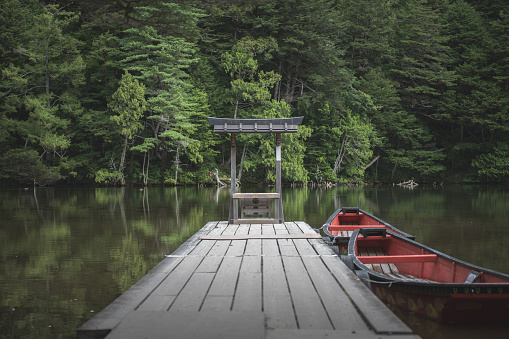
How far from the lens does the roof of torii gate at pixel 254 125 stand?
8.82m

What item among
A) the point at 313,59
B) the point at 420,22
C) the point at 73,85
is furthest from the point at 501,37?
the point at 73,85

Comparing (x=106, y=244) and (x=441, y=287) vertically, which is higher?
(x=441, y=287)

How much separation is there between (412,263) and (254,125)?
4246mm

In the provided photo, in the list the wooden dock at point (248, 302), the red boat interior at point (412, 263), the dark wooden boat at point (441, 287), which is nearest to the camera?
the wooden dock at point (248, 302)

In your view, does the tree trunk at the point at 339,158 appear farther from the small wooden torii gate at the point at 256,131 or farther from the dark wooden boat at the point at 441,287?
the dark wooden boat at the point at 441,287

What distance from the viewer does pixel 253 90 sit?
31.4 metres

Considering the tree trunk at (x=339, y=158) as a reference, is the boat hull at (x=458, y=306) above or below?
below

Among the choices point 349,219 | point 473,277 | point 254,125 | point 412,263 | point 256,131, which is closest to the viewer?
point 473,277

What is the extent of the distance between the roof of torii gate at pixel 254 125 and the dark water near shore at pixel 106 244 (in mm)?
2540

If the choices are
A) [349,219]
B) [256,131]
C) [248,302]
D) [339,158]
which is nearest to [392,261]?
[248,302]

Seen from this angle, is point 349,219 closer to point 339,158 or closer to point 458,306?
point 458,306

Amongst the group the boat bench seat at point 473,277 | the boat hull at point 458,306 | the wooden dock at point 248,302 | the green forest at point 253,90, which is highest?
the green forest at point 253,90

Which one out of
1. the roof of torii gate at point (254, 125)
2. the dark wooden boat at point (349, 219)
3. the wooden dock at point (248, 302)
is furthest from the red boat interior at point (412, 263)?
the roof of torii gate at point (254, 125)

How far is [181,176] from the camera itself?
32.1 metres
